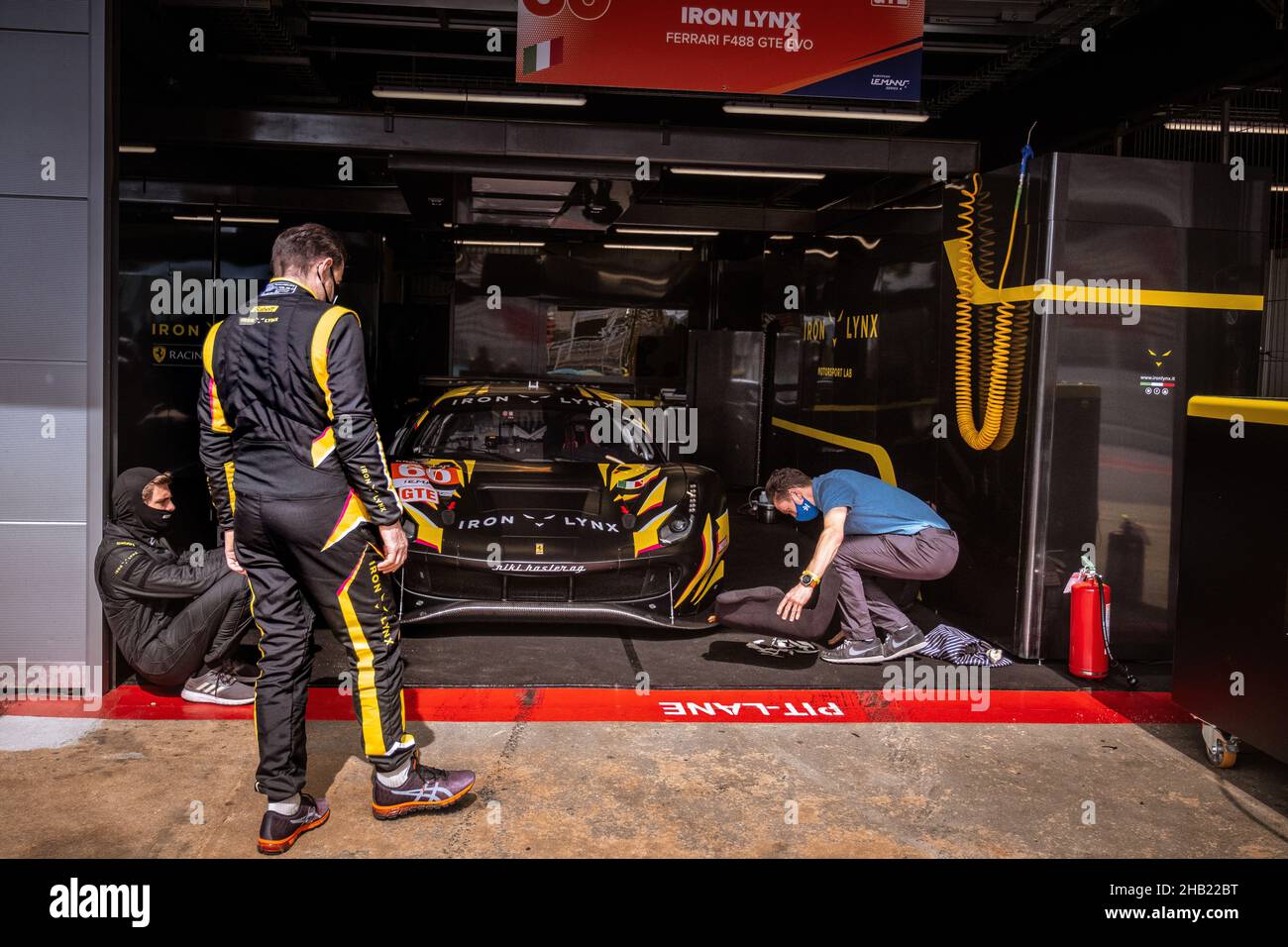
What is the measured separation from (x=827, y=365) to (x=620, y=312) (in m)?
5.06

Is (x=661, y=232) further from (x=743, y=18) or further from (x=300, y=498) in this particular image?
(x=300, y=498)

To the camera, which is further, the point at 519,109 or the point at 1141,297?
the point at 519,109

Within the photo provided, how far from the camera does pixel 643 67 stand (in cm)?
537

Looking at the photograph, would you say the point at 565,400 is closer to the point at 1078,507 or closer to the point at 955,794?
the point at 1078,507

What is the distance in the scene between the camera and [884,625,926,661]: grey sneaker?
527cm

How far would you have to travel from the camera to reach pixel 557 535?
526 cm

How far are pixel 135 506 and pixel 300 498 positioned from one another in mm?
1665

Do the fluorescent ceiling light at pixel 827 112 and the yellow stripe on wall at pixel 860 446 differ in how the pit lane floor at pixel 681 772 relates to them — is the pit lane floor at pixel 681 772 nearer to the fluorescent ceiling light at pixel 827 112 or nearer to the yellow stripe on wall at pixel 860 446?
the yellow stripe on wall at pixel 860 446

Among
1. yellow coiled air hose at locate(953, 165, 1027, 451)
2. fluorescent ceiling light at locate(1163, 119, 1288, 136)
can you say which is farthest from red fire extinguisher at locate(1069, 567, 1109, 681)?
fluorescent ceiling light at locate(1163, 119, 1288, 136)

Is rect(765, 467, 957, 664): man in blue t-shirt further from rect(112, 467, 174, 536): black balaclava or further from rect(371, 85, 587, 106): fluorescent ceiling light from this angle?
rect(371, 85, 587, 106): fluorescent ceiling light

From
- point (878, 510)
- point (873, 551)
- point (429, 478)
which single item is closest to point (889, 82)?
point (878, 510)

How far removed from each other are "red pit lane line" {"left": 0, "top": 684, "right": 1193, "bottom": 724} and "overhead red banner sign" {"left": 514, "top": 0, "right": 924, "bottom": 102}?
119 inches

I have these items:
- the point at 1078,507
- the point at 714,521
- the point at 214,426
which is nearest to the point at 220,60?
the point at 714,521

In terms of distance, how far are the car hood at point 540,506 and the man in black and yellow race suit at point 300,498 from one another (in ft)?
6.47
